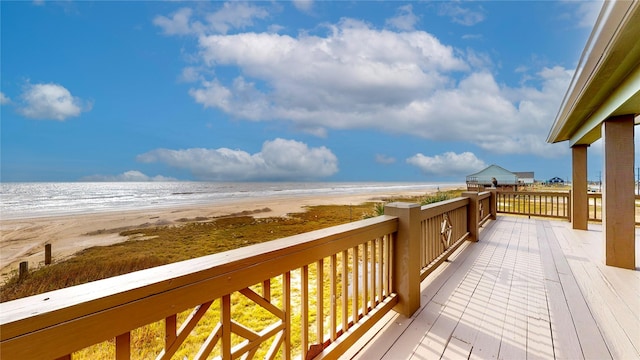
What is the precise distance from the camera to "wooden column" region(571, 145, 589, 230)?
592 centimetres

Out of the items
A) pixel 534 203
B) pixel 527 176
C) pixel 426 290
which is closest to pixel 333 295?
pixel 426 290

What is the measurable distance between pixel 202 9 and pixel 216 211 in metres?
12.2

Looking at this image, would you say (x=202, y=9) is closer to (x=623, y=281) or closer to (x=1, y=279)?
(x=1, y=279)

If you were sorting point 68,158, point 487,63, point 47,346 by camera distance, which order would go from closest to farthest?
point 47,346 → point 487,63 → point 68,158

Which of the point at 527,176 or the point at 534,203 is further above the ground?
the point at 527,176

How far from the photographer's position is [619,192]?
3688 mm

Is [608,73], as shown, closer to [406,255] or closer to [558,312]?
[558,312]

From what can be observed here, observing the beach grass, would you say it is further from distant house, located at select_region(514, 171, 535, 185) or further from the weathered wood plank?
distant house, located at select_region(514, 171, 535, 185)

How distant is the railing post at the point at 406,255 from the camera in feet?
7.70

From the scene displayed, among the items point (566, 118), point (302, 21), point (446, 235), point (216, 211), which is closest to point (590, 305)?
point (446, 235)

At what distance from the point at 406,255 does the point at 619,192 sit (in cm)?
380

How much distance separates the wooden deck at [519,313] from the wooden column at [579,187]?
241 cm

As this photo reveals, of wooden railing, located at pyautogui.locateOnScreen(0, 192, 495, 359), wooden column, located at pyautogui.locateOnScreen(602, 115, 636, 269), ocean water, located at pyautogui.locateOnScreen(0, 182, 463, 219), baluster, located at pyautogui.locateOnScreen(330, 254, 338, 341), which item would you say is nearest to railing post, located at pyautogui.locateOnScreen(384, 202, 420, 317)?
→ wooden railing, located at pyautogui.locateOnScreen(0, 192, 495, 359)

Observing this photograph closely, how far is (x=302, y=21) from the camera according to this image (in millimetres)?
10938
